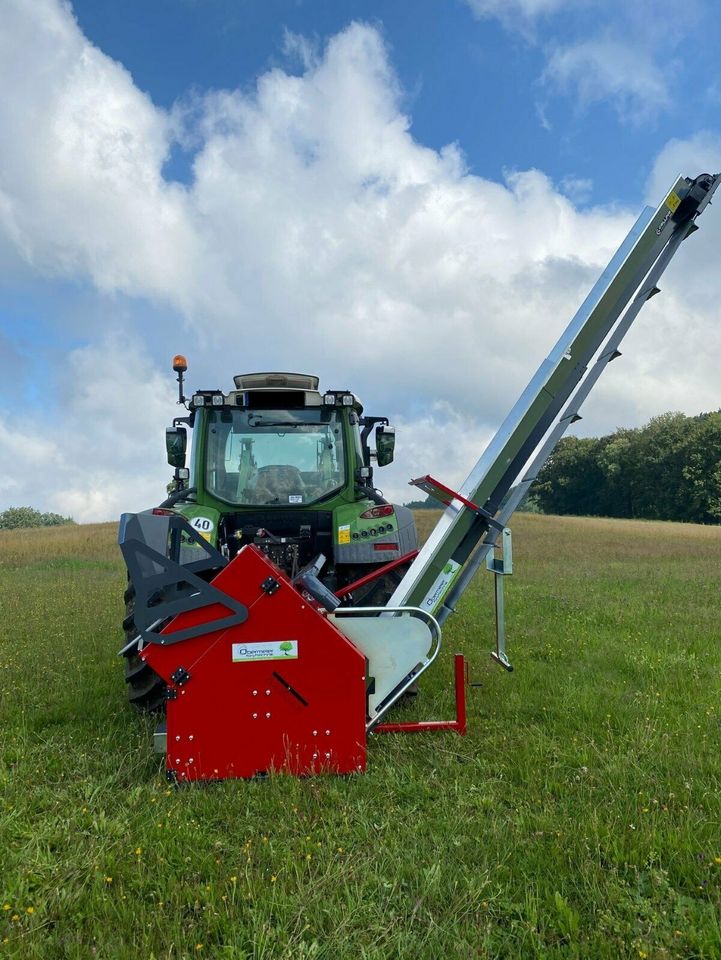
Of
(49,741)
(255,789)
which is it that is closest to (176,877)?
(255,789)

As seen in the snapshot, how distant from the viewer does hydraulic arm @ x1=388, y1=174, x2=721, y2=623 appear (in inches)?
168

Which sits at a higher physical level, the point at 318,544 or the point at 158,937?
the point at 318,544

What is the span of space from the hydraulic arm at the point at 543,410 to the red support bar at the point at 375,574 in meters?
0.56

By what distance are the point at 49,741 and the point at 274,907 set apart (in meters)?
2.47

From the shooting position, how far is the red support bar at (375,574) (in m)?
4.71

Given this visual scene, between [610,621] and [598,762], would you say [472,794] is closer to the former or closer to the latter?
[598,762]

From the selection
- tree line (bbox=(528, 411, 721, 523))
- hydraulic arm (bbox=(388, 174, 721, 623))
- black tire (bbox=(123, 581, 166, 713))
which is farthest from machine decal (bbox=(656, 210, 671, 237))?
tree line (bbox=(528, 411, 721, 523))

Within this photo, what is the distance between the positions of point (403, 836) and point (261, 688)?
3.50 feet

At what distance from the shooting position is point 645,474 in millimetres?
55969

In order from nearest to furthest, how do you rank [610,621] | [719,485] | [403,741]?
[403,741] < [610,621] < [719,485]

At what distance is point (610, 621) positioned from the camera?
8180 mm

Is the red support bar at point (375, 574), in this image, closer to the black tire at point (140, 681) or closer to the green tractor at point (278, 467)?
the green tractor at point (278, 467)

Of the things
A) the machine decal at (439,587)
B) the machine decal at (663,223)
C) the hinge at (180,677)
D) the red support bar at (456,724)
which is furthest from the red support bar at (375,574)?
the machine decal at (663,223)

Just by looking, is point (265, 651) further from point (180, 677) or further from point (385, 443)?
point (385, 443)
